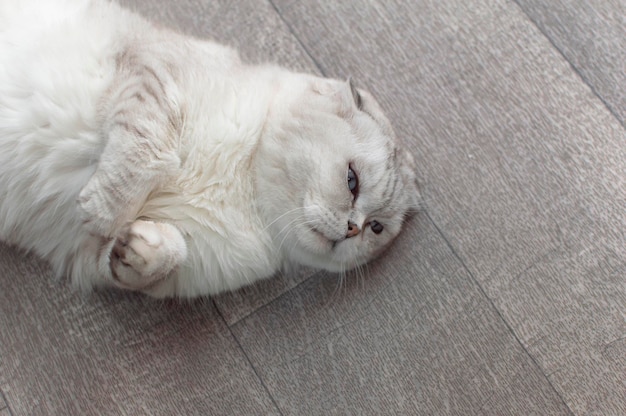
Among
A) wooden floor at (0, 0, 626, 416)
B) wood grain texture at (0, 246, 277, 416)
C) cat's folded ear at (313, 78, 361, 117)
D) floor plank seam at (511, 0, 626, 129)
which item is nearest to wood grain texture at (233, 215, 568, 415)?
wooden floor at (0, 0, 626, 416)

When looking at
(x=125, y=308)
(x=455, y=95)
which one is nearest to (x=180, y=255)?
(x=125, y=308)

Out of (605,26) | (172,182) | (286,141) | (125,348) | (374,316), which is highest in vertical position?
(605,26)

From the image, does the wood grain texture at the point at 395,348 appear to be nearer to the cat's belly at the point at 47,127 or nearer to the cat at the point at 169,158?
the cat at the point at 169,158

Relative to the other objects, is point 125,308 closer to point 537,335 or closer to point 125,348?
point 125,348

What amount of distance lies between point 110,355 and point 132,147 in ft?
2.34

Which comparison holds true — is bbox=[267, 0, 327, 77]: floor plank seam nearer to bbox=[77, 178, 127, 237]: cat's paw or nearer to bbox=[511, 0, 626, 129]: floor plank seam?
bbox=[511, 0, 626, 129]: floor plank seam

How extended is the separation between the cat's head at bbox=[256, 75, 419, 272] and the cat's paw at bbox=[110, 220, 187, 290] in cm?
30

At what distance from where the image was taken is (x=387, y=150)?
5.48 ft

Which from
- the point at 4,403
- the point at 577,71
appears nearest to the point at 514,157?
the point at 577,71

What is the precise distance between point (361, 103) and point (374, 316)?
0.70 meters

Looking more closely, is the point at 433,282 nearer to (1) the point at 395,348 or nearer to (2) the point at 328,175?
(1) the point at 395,348

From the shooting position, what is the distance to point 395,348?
1.74 metres

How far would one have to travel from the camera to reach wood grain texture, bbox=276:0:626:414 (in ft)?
5.77

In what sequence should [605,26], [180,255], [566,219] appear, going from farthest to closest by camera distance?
1. [605,26]
2. [566,219]
3. [180,255]
